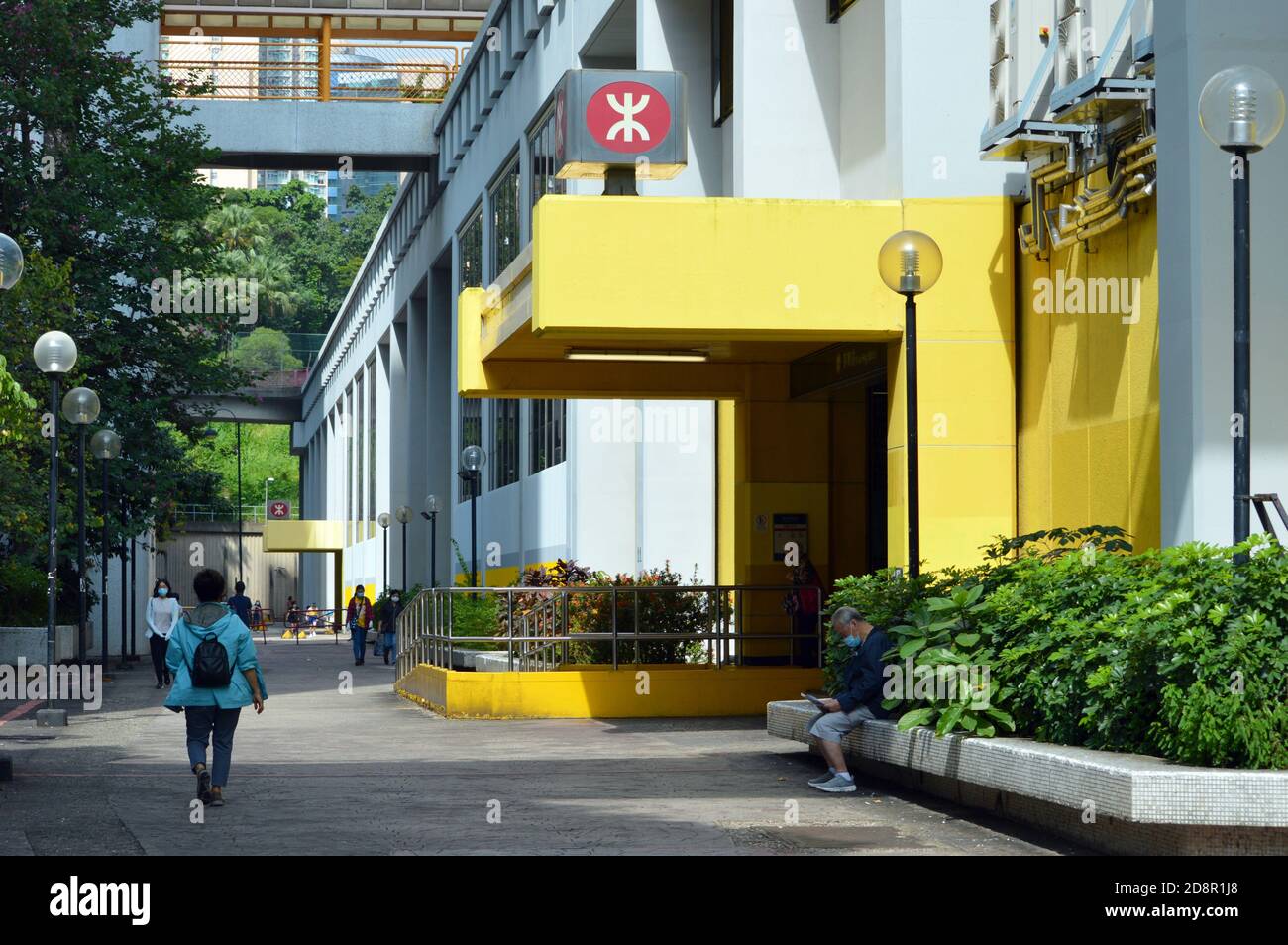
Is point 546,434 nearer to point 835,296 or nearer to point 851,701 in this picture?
point 835,296

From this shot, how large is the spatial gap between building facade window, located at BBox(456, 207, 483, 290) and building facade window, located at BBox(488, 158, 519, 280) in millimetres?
1814

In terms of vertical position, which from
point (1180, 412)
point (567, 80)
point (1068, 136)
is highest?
point (567, 80)

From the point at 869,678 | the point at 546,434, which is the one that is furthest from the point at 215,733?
the point at 546,434

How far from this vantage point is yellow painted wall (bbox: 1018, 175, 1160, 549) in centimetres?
1527

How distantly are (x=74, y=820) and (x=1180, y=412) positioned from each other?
26.9 ft

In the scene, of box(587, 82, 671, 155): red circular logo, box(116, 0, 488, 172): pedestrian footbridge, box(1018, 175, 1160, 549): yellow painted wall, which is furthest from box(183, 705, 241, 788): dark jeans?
box(116, 0, 488, 172): pedestrian footbridge

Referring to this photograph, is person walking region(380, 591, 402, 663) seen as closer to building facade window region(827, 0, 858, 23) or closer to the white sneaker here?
building facade window region(827, 0, 858, 23)

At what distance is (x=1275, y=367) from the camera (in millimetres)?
13375

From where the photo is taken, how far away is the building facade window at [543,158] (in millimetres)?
34375

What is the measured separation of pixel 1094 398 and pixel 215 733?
8258 mm

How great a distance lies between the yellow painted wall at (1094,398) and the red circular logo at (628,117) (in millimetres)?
4048

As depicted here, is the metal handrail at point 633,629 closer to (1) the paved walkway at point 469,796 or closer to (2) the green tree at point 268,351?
(1) the paved walkway at point 469,796

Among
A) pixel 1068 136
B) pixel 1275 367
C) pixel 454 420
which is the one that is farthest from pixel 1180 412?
pixel 454 420
